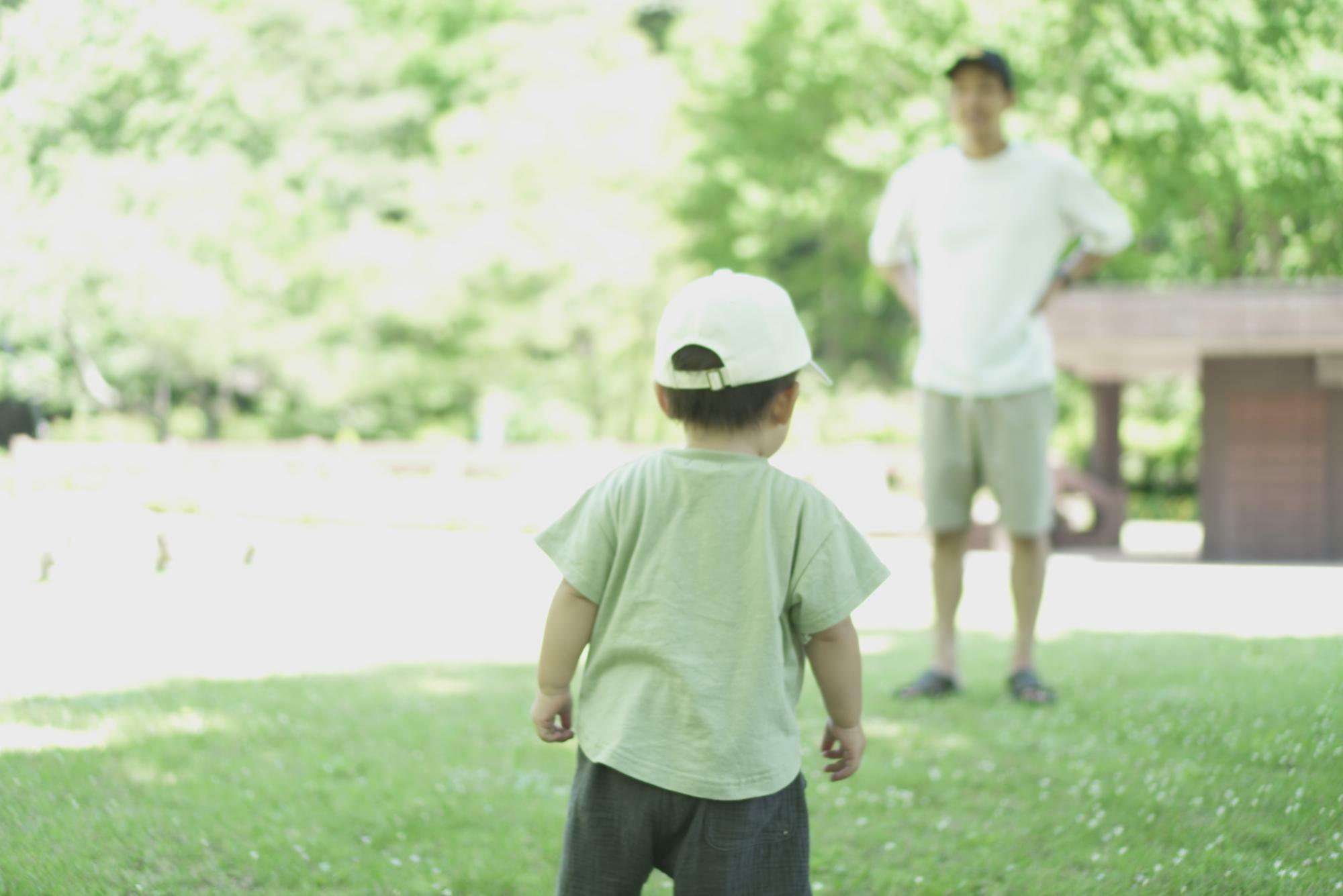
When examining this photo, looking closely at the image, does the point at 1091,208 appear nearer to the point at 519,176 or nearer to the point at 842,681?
the point at 842,681

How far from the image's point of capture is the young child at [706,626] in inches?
76.9

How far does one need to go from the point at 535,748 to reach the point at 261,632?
9.23ft

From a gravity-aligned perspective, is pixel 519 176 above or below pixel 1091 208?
above

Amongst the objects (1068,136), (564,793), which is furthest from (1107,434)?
(564,793)

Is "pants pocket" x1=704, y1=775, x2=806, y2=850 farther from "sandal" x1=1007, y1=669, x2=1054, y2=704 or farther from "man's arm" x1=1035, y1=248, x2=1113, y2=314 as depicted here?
"man's arm" x1=1035, y1=248, x2=1113, y2=314

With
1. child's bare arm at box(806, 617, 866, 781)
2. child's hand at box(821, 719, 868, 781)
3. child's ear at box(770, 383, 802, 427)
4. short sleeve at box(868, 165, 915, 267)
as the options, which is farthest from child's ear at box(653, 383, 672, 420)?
short sleeve at box(868, 165, 915, 267)

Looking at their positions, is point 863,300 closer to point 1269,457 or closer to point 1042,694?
point 1269,457

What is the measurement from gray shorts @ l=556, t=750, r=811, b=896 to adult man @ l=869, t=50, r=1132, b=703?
7.61ft

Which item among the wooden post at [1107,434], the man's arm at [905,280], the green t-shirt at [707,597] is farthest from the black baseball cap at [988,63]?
the wooden post at [1107,434]

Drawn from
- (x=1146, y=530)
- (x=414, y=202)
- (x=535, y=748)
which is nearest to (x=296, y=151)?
(x=535, y=748)

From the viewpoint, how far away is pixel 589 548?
2008mm

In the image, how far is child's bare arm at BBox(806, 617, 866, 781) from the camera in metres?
2.01

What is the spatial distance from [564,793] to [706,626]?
1.27m

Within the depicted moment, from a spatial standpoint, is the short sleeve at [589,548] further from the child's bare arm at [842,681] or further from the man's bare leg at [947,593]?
the man's bare leg at [947,593]
